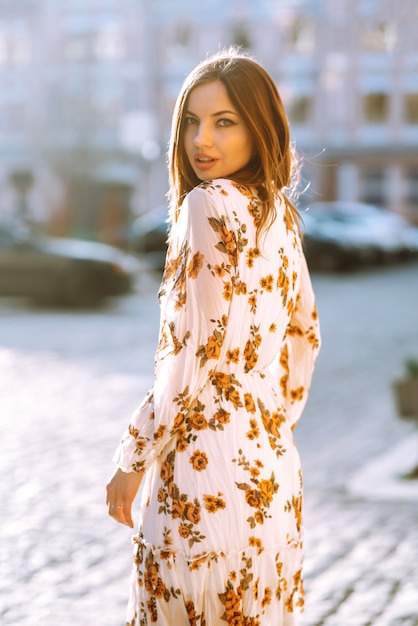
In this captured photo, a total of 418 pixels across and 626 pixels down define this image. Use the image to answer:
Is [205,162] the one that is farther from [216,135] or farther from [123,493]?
[123,493]

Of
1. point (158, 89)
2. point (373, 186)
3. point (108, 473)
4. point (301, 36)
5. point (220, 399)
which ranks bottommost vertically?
point (220, 399)

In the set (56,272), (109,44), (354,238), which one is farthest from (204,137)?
(109,44)

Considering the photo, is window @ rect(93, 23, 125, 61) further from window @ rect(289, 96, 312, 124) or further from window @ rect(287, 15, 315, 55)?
window @ rect(289, 96, 312, 124)

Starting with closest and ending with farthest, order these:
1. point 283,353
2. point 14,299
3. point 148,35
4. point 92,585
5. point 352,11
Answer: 1. point 283,353
2. point 92,585
3. point 14,299
4. point 352,11
5. point 148,35

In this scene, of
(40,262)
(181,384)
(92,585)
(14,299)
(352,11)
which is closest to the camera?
(181,384)

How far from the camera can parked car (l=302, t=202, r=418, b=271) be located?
25422 millimetres

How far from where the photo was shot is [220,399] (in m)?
2.42

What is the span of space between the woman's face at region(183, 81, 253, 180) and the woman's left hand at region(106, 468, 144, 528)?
0.65m

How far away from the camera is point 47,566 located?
4.80 meters

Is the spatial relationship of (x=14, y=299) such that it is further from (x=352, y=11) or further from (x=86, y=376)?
(x=352, y=11)

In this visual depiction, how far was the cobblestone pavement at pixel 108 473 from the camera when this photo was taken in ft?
14.5

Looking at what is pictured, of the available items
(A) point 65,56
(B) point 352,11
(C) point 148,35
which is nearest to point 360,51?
(B) point 352,11

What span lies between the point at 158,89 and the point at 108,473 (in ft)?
135

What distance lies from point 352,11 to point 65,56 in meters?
11.7
